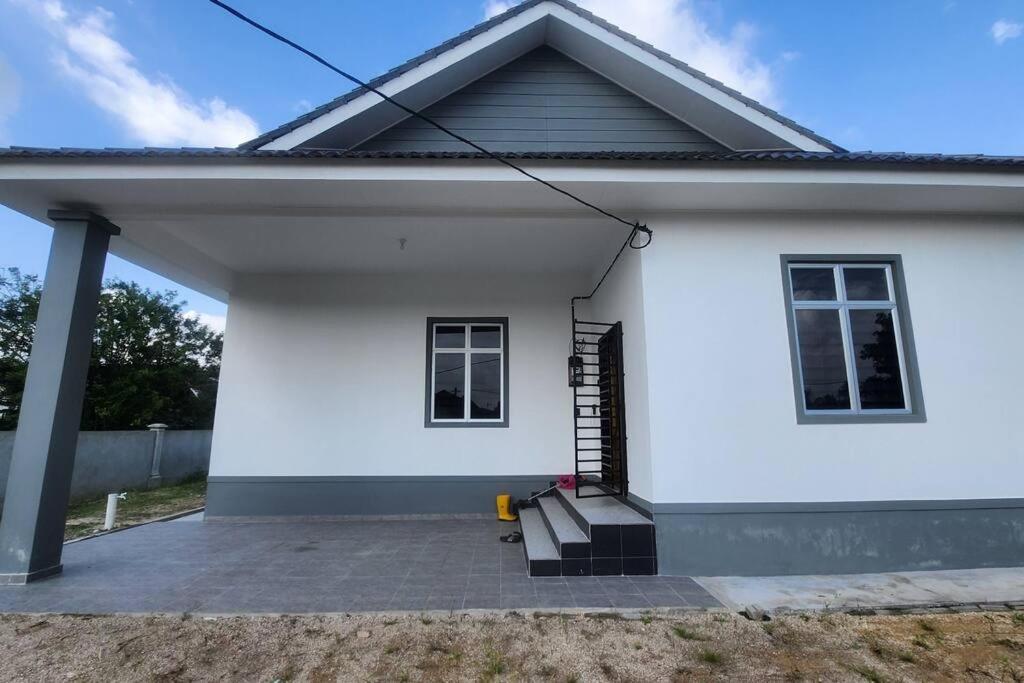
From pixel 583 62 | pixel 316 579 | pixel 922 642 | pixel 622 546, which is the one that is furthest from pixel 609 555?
pixel 583 62

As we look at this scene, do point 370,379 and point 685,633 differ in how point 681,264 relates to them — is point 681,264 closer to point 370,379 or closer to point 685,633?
point 685,633

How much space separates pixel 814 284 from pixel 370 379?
5.02 meters

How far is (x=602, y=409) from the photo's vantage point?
17.0ft

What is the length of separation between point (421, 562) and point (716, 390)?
293 cm

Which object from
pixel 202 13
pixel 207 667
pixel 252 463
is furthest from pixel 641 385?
pixel 252 463

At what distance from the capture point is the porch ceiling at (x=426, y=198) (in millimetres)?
3473

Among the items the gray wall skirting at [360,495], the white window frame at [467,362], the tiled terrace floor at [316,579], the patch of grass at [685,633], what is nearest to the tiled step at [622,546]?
the tiled terrace floor at [316,579]

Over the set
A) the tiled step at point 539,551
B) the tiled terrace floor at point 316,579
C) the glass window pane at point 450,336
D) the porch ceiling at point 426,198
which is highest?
the porch ceiling at point 426,198

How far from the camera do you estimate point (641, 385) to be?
385cm

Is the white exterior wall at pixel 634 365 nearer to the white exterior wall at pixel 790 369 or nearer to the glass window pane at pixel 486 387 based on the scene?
the white exterior wall at pixel 790 369

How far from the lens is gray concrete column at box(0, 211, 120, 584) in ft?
11.2

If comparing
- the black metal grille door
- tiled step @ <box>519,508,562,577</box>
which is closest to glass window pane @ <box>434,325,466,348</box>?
the black metal grille door

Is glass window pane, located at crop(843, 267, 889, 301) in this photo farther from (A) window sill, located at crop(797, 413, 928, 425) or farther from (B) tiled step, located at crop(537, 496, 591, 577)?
(B) tiled step, located at crop(537, 496, 591, 577)

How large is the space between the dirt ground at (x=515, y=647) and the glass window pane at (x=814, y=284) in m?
2.45
